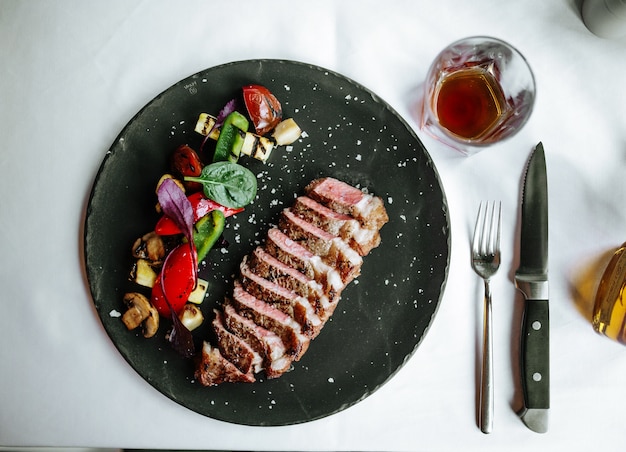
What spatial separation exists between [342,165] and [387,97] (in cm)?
32

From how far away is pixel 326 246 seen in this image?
1.91 metres

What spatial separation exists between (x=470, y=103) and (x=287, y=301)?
3.15 feet

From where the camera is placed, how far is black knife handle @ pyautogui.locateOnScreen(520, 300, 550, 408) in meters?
1.99

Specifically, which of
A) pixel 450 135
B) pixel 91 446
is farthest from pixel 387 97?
pixel 91 446

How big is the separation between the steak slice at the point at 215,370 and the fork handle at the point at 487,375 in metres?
0.84

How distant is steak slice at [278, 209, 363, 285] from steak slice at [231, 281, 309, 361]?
9.3 inches

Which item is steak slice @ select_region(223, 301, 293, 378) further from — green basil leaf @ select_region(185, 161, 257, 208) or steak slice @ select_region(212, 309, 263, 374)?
green basil leaf @ select_region(185, 161, 257, 208)

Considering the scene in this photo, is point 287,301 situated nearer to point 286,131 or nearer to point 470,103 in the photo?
point 286,131

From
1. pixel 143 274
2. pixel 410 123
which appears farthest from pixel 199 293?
pixel 410 123

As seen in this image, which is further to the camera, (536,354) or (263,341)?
(536,354)

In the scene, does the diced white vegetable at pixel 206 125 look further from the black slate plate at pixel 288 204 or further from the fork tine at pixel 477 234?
the fork tine at pixel 477 234

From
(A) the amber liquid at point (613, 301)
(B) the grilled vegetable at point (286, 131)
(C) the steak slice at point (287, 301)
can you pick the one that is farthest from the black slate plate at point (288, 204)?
(A) the amber liquid at point (613, 301)

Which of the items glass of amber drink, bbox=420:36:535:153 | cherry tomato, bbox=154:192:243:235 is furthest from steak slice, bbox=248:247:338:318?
glass of amber drink, bbox=420:36:535:153

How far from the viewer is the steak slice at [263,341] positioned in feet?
6.12
